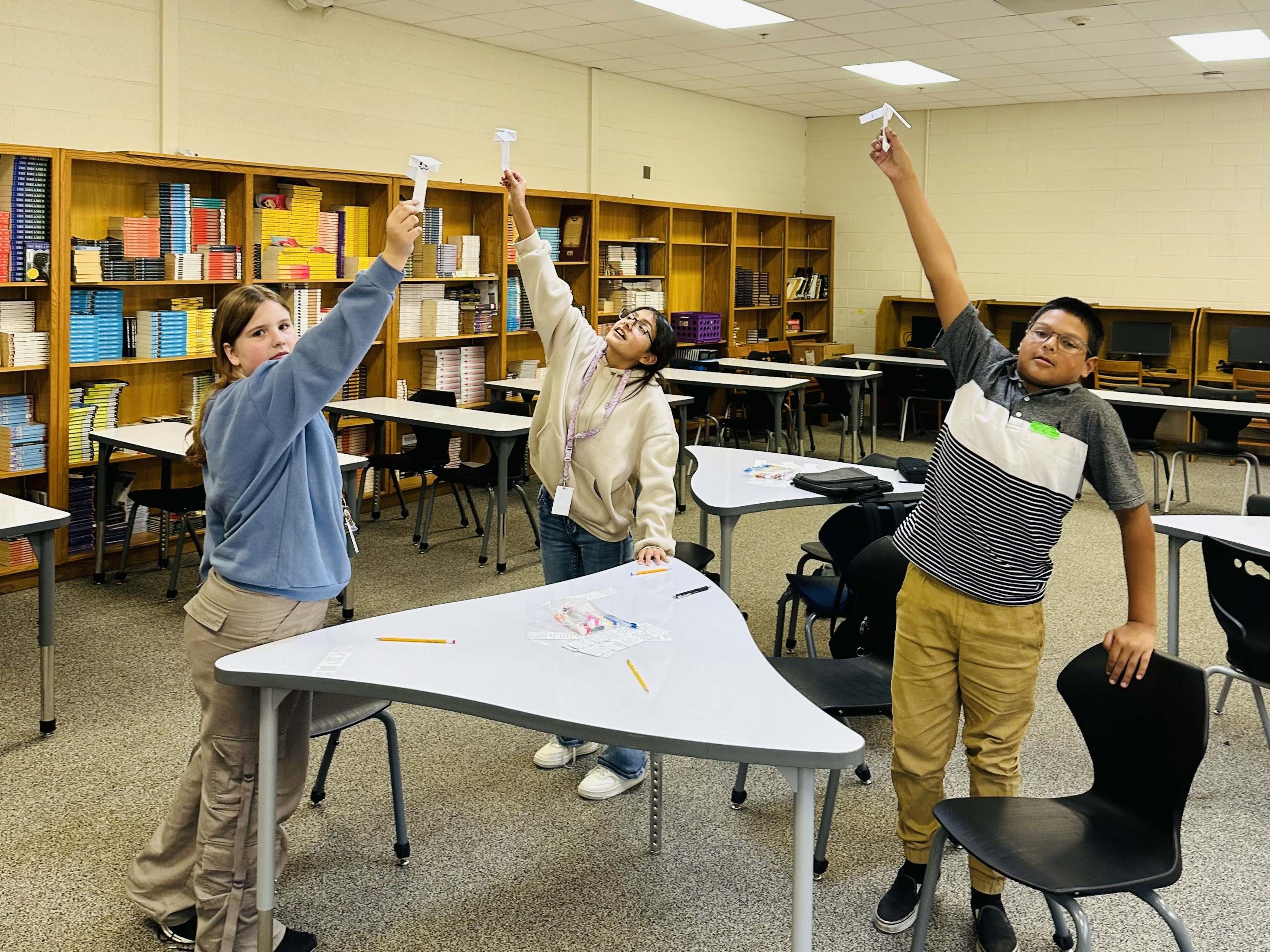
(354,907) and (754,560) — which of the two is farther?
(754,560)

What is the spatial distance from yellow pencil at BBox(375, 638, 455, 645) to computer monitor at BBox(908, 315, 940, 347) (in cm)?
983

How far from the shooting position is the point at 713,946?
2.57m

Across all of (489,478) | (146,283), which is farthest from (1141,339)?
(146,283)

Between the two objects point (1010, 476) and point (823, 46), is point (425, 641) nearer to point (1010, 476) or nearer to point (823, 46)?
point (1010, 476)

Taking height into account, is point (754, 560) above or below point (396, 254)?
below

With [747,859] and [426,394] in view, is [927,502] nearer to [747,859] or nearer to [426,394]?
[747,859]

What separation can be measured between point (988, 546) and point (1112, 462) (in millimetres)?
305

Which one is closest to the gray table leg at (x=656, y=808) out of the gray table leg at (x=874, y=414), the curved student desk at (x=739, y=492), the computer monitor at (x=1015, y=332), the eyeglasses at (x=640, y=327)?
the curved student desk at (x=739, y=492)

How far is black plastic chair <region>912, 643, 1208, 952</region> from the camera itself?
6.71 ft

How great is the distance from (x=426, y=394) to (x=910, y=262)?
664 cm

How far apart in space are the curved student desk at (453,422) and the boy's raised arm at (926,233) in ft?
9.92

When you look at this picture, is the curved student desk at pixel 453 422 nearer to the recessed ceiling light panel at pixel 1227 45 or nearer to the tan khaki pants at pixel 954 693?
the tan khaki pants at pixel 954 693

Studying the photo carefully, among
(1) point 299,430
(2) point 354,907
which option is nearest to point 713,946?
(2) point 354,907

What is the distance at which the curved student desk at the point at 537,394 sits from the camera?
742 centimetres
